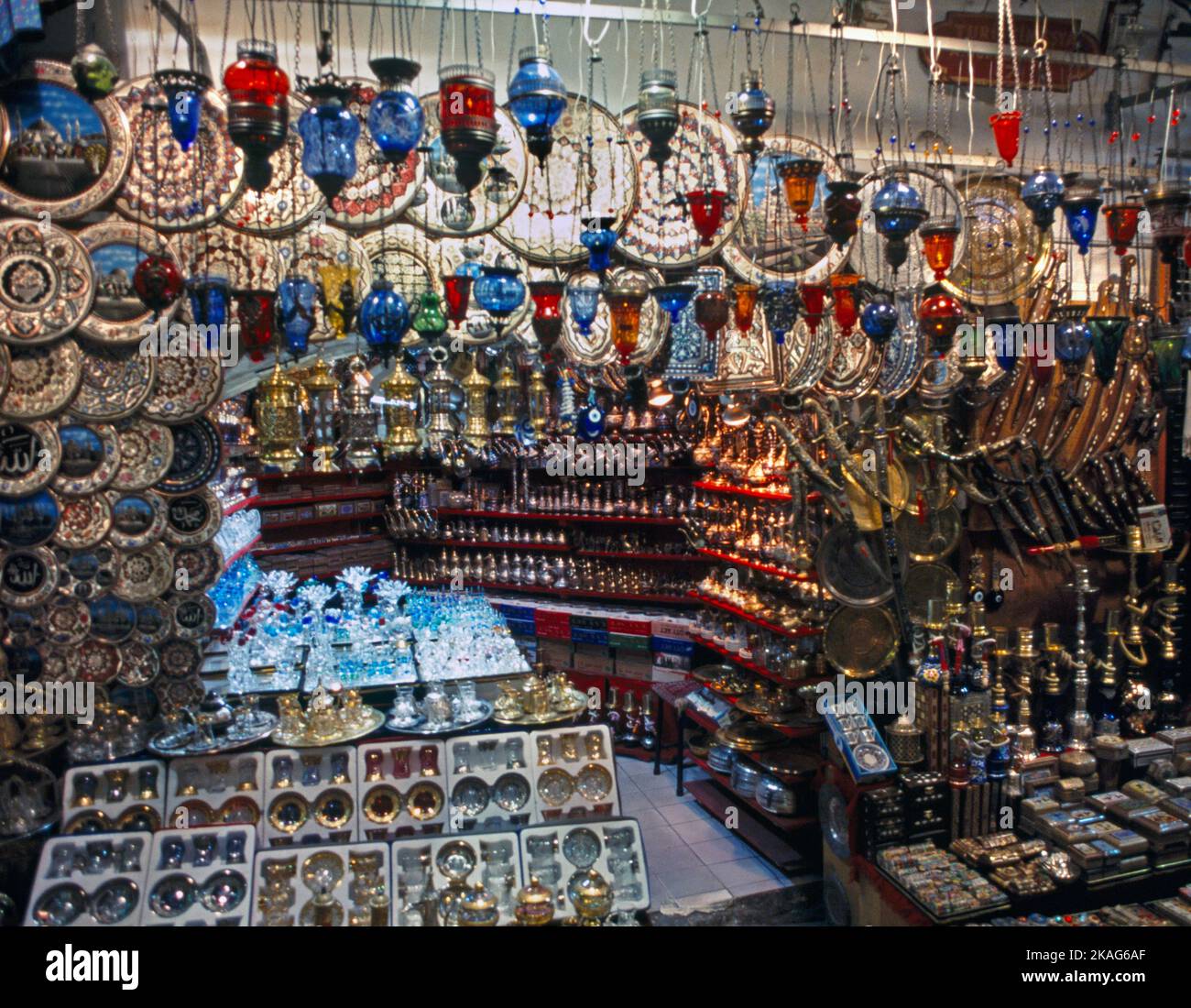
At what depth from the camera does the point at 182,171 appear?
3.17m

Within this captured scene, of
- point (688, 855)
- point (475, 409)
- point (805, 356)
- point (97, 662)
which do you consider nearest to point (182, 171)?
point (475, 409)

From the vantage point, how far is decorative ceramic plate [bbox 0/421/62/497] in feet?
11.2

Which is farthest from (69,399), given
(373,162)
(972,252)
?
(972,252)

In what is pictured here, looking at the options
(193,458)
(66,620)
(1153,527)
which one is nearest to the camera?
(66,620)

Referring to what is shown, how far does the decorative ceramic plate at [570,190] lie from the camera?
134 inches

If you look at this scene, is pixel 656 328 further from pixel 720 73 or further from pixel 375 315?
pixel 375 315

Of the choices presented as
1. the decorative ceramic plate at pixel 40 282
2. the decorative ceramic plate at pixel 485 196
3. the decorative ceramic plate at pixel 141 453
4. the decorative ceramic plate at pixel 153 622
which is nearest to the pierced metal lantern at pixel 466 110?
the decorative ceramic plate at pixel 485 196

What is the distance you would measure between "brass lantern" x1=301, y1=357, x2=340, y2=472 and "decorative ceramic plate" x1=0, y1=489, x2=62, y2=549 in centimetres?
96

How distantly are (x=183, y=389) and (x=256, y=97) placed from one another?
1.91 metres

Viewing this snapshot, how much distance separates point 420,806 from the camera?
3496 mm

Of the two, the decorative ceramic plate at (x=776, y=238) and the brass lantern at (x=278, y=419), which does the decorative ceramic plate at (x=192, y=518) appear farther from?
the decorative ceramic plate at (x=776, y=238)

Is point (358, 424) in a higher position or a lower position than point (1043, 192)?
lower

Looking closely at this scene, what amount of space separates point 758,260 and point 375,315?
1.68 m

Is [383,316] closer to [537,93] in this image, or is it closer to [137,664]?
[537,93]
